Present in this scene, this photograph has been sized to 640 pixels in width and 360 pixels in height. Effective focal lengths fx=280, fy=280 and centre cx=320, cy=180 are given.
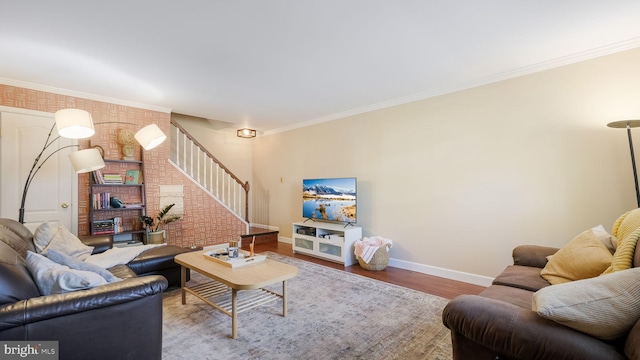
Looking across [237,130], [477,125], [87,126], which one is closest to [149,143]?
[87,126]

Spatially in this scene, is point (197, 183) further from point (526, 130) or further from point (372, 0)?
point (526, 130)

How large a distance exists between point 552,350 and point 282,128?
537 cm

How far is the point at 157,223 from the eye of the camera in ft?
14.5

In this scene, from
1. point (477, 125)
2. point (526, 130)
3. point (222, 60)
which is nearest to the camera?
point (222, 60)

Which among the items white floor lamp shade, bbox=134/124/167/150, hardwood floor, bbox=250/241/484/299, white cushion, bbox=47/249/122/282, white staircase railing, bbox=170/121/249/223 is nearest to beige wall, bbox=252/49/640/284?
hardwood floor, bbox=250/241/484/299

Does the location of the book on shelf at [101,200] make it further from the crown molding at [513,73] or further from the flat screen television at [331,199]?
the crown molding at [513,73]

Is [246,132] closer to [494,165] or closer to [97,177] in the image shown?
[97,177]

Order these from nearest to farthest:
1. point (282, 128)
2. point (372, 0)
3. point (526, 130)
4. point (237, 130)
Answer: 1. point (372, 0)
2. point (526, 130)
3. point (282, 128)
4. point (237, 130)

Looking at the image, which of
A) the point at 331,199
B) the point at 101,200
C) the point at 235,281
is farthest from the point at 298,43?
the point at 101,200

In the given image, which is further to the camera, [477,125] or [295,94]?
[295,94]

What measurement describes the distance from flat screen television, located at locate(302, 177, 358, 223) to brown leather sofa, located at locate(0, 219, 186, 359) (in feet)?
9.78

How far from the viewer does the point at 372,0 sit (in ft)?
6.31

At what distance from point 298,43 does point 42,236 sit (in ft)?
9.43

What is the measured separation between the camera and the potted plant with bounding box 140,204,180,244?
413 centimetres
